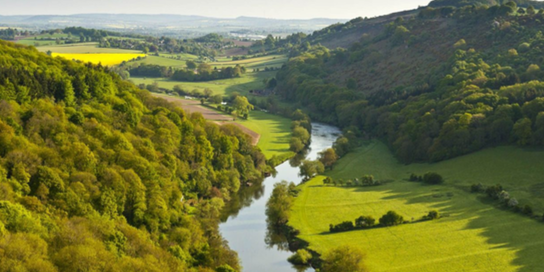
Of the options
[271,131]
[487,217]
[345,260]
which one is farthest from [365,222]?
[271,131]

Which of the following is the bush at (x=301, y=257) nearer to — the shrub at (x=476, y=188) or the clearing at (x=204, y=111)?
the shrub at (x=476, y=188)

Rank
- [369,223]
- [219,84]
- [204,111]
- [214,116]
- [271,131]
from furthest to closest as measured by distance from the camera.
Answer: [219,84], [204,111], [214,116], [271,131], [369,223]

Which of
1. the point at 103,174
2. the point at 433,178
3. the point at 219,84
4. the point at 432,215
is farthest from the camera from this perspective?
the point at 219,84

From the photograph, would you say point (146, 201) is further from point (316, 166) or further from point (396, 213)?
point (316, 166)

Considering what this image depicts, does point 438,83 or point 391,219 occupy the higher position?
point 438,83

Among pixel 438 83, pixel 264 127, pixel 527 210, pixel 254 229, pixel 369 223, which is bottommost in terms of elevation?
pixel 254 229

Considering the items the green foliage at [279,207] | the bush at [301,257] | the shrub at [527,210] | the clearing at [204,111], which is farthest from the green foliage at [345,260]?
the clearing at [204,111]

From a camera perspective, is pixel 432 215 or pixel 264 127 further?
pixel 264 127

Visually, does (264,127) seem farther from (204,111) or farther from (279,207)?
(279,207)
